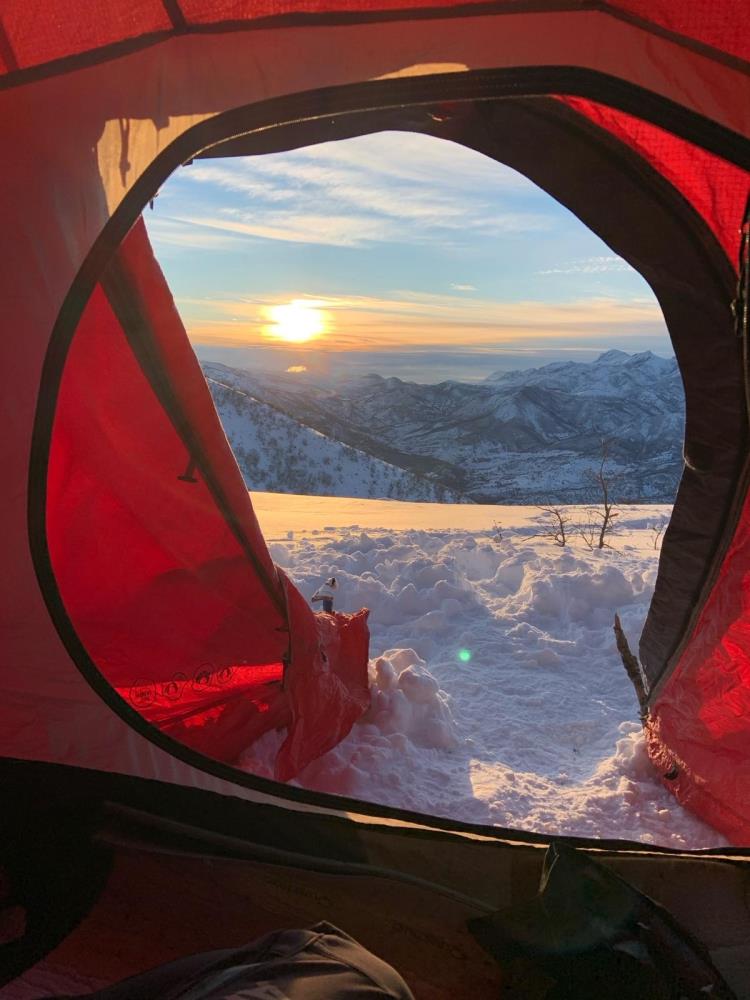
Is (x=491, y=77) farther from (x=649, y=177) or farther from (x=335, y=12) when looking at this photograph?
(x=649, y=177)

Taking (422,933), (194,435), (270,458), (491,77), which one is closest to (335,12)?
(491,77)

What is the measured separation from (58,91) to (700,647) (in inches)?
89.8

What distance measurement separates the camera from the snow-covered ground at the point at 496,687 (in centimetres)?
225

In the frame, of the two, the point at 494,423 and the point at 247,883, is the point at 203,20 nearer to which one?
the point at 247,883

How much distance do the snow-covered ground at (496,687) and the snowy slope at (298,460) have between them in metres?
17.9

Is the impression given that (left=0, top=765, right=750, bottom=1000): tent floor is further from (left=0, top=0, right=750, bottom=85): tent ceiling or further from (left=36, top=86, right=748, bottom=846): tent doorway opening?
(left=0, top=0, right=750, bottom=85): tent ceiling

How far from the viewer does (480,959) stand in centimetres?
154

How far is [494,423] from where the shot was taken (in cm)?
4216

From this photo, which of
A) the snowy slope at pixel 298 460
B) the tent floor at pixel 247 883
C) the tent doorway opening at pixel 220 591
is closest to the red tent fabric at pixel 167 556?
the tent doorway opening at pixel 220 591

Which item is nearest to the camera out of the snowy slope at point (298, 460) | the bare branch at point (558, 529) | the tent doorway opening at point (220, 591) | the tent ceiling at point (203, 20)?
the tent ceiling at point (203, 20)

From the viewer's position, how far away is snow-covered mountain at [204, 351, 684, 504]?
103ft

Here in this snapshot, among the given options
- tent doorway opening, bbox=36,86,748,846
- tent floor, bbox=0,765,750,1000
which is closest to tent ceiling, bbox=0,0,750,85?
tent doorway opening, bbox=36,86,748,846

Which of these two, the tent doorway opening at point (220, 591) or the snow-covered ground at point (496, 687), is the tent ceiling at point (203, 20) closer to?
the tent doorway opening at point (220, 591)

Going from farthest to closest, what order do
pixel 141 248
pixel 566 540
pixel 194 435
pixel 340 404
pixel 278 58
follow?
pixel 340 404, pixel 566 540, pixel 194 435, pixel 141 248, pixel 278 58
